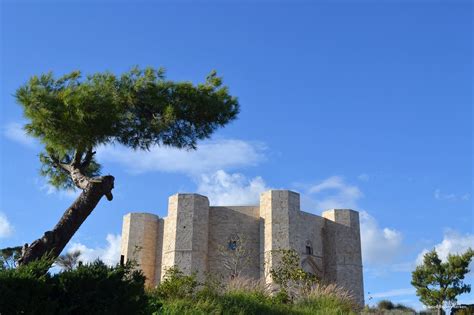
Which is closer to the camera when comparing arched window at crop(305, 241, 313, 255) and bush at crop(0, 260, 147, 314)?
bush at crop(0, 260, 147, 314)

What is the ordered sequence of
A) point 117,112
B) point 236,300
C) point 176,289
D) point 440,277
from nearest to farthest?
point 236,300 → point 176,289 → point 117,112 → point 440,277

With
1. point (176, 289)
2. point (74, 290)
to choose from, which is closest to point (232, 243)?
point (176, 289)

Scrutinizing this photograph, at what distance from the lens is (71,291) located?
216 inches

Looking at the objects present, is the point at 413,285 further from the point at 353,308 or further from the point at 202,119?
the point at 202,119

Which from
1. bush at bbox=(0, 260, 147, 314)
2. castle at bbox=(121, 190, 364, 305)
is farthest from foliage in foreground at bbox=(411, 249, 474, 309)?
bush at bbox=(0, 260, 147, 314)

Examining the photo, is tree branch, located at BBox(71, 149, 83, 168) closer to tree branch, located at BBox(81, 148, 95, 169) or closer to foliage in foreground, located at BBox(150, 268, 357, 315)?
tree branch, located at BBox(81, 148, 95, 169)

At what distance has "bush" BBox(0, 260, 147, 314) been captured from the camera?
5020 millimetres

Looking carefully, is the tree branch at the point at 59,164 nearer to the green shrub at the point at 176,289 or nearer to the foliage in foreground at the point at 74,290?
the green shrub at the point at 176,289

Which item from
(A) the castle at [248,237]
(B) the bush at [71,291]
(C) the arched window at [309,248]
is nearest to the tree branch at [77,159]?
(B) the bush at [71,291]

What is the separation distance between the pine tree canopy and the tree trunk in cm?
117

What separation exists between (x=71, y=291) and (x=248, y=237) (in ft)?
71.1

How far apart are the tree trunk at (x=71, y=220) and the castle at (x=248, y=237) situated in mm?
15269

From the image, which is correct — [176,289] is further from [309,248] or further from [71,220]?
[309,248]

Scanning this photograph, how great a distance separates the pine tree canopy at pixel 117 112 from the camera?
35.2 feet
